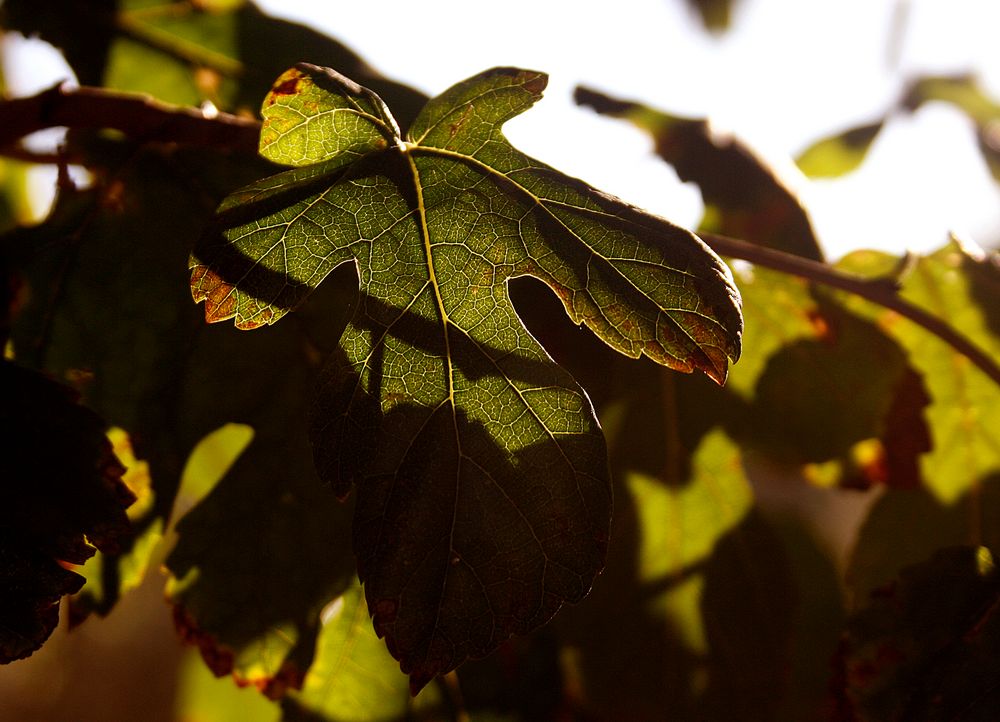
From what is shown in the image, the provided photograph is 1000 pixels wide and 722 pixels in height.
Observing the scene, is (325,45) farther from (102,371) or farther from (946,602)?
(946,602)

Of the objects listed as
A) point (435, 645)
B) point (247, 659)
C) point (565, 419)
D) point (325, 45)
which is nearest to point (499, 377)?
point (565, 419)

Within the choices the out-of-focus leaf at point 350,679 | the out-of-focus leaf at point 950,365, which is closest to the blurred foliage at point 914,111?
the out-of-focus leaf at point 950,365

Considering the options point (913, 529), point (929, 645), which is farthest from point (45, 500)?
point (913, 529)

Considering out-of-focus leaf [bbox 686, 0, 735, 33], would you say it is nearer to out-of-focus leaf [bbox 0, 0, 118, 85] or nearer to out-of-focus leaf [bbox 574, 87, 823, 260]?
out-of-focus leaf [bbox 574, 87, 823, 260]

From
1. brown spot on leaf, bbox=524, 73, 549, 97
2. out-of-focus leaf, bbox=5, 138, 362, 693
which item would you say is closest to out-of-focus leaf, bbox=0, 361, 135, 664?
out-of-focus leaf, bbox=5, 138, 362, 693

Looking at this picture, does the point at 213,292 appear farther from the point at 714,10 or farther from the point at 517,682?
the point at 714,10

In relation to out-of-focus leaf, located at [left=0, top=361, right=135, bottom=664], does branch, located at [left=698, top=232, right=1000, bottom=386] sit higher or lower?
higher

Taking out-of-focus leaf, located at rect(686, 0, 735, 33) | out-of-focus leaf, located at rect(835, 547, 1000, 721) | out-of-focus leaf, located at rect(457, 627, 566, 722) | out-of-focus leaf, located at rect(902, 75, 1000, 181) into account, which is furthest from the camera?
out-of-focus leaf, located at rect(686, 0, 735, 33)
